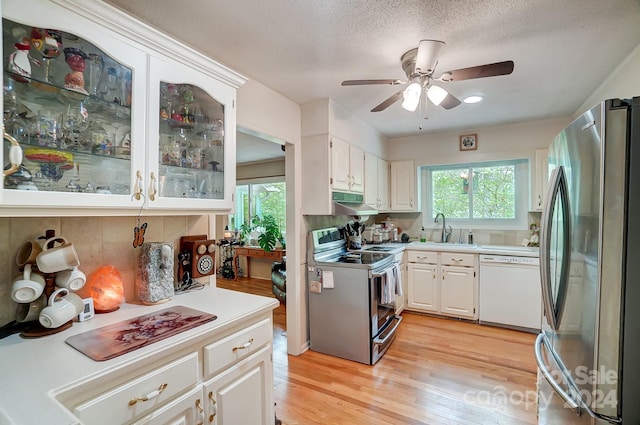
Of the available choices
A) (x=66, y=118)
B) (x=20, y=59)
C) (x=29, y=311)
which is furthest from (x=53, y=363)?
(x=20, y=59)

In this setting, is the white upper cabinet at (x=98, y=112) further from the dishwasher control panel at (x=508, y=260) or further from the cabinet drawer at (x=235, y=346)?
the dishwasher control panel at (x=508, y=260)

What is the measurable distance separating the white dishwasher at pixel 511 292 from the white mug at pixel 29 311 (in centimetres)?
376

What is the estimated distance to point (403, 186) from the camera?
167 inches

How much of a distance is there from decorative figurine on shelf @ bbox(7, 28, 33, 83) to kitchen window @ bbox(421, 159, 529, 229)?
423 centimetres

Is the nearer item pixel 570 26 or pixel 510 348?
pixel 570 26

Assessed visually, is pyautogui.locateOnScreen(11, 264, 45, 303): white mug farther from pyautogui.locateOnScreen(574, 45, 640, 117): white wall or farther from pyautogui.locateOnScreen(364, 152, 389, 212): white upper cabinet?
pyautogui.locateOnScreen(574, 45, 640, 117): white wall

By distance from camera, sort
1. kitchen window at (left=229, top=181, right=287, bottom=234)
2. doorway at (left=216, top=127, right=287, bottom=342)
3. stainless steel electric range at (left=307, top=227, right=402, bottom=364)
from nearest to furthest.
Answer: stainless steel electric range at (left=307, top=227, right=402, bottom=364) < doorway at (left=216, top=127, right=287, bottom=342) < kitchen window at (left=229, top=181, right=287, bottom=234)

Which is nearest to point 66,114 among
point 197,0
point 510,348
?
point 197,0

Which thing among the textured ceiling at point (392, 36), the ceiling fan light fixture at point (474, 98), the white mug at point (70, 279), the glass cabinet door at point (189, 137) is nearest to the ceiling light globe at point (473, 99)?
the ceiling fan light fixture at point (474, 98)

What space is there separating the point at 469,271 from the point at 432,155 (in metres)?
1.66

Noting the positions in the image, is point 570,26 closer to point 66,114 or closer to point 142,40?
point 142,40

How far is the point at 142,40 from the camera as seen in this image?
1275 millimetres

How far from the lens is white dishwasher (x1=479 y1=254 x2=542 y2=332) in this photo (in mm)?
3123

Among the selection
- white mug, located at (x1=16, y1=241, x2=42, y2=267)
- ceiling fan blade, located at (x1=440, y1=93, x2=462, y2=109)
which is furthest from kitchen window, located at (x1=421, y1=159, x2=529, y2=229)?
white mug, located at (x1=16, y1=241, x2=42, y2=267)
